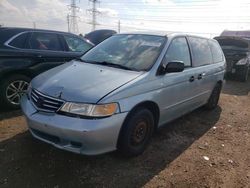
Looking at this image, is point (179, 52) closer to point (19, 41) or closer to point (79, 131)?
Result: point (79, 131)

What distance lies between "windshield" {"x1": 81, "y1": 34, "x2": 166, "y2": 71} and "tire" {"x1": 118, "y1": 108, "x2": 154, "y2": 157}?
2.24 ft

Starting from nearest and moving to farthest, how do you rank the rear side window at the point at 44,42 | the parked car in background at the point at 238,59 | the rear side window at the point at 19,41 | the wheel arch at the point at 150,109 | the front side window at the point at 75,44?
1. the wheel arch at the point at 150,109
2. the rear side window at the point at 19,41
3. the rear side window at the point at 44,42
4. the front side window at the point at 75,44
5. the parked car in background at the point at 238,59

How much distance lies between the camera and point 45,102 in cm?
347

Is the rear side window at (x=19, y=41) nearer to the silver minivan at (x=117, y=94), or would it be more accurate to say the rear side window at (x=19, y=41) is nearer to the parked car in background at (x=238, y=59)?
the silver minivan at (x=117, y=94)

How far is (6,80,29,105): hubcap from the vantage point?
5.42 metres

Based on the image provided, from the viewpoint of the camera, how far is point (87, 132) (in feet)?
10.4

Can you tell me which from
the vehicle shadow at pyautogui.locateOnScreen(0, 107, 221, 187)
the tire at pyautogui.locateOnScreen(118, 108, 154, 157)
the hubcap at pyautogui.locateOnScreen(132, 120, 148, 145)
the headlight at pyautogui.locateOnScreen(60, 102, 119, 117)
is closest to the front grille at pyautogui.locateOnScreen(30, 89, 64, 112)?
the headlight at pyautogui.locateOnScreen(60, 102, 119, 117)

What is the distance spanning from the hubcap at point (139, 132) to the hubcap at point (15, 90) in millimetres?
2832

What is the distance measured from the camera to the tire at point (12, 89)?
209 inches

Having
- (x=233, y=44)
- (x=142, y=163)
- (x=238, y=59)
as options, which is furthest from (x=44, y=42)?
(x=233, y=44)

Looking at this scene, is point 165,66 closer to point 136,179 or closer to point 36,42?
point 136,179

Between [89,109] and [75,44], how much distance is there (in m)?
3.70

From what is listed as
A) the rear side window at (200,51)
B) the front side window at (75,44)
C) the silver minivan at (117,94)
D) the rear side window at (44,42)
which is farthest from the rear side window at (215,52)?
the rear side window at (44,42)

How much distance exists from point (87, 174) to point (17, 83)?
9.39 ft
